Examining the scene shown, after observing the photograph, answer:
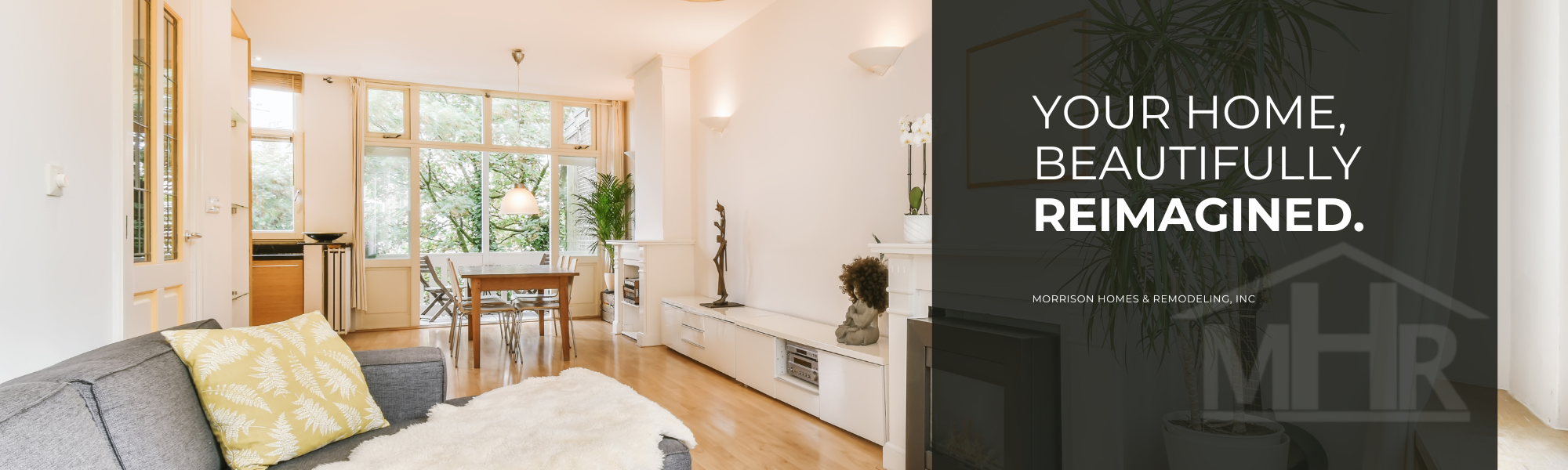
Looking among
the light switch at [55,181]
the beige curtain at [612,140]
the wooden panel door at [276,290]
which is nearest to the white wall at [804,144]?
the beige curtain at [612,140]

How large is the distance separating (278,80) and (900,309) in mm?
6873

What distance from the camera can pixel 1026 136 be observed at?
2.81 m

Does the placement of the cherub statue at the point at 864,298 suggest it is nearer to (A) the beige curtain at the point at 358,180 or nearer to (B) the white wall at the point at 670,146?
(B) the white wall at the point at 670,146

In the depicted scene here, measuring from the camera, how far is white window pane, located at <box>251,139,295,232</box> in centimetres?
658

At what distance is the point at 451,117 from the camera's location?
7.36m

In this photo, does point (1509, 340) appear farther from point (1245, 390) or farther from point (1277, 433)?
point (1245, 390)

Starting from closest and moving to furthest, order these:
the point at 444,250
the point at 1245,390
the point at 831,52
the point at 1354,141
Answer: the point at 1354,141 → the point at 1245,390 → the point at 831,52 → the point at 444,250

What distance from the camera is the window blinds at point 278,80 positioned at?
21.6 ft

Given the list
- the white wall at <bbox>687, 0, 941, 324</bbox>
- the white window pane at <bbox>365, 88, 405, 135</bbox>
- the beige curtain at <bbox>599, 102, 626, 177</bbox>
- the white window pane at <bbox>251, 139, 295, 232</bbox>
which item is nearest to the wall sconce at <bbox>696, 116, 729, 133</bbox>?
the white wall at <bbox>687, 0, 941, 324</bbox>

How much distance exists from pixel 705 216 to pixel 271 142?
4.41 m

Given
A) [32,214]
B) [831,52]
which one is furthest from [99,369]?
[831,52]

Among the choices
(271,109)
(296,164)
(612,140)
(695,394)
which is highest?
(271,109)

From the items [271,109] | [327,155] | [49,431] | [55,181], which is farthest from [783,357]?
[271,109]

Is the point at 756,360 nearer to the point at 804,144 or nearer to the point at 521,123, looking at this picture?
the point at 804,144
